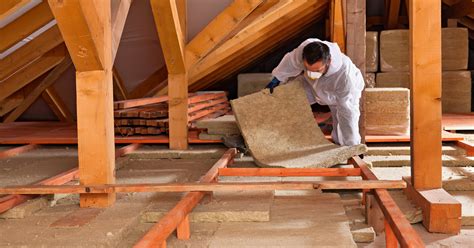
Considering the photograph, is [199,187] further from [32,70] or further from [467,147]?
[32,70]

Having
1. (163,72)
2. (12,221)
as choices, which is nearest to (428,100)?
(12,221)

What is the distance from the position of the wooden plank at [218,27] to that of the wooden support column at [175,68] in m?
0.12

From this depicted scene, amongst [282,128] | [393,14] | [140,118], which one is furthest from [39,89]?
[393,14]

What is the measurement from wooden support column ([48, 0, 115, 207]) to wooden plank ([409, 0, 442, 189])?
66.3 inches

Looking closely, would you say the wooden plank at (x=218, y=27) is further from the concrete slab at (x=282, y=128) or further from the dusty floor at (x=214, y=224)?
the dusty floor at (x=214, y=224)

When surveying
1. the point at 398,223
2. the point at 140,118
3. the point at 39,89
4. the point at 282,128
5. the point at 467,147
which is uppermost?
the point at 39,89

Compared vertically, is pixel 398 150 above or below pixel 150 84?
below

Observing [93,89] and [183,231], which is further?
[93,89]

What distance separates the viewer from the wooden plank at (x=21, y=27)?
5.05m

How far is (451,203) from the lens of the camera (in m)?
2.70

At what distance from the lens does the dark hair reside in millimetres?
4105

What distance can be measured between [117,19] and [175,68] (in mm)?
1854

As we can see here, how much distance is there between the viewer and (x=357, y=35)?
465 centimetres

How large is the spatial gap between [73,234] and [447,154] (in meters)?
3.35
